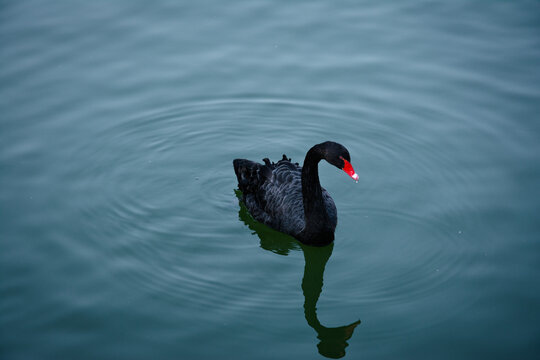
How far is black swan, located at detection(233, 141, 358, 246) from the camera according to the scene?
742 centimetres

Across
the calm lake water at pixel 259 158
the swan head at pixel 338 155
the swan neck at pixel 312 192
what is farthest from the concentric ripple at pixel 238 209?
the swan head at pixel 338 155

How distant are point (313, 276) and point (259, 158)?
2441 millimetres

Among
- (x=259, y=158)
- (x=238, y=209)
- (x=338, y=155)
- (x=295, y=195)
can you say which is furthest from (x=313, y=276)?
(x=259, y=158)

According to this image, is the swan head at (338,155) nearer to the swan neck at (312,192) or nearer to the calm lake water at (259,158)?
the swan neck at (312,192)

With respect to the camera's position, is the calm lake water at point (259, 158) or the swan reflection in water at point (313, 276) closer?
the swan reflection in water at point (313, 276)

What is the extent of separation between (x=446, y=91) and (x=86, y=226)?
18.9 ft

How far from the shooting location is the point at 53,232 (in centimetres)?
787

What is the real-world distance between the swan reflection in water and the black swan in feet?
0.39

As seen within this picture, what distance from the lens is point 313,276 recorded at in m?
7.41

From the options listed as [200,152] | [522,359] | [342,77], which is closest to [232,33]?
[342,77]

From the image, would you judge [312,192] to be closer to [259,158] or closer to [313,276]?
[313,276]

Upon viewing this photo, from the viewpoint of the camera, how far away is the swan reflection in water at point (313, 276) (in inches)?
256

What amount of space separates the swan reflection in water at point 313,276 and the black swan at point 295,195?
0.39 feet

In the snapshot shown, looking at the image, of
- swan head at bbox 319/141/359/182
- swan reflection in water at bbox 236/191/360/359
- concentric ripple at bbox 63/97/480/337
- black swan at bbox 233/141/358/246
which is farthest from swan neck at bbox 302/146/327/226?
concentric ripple at bbox 63/97/480/337
